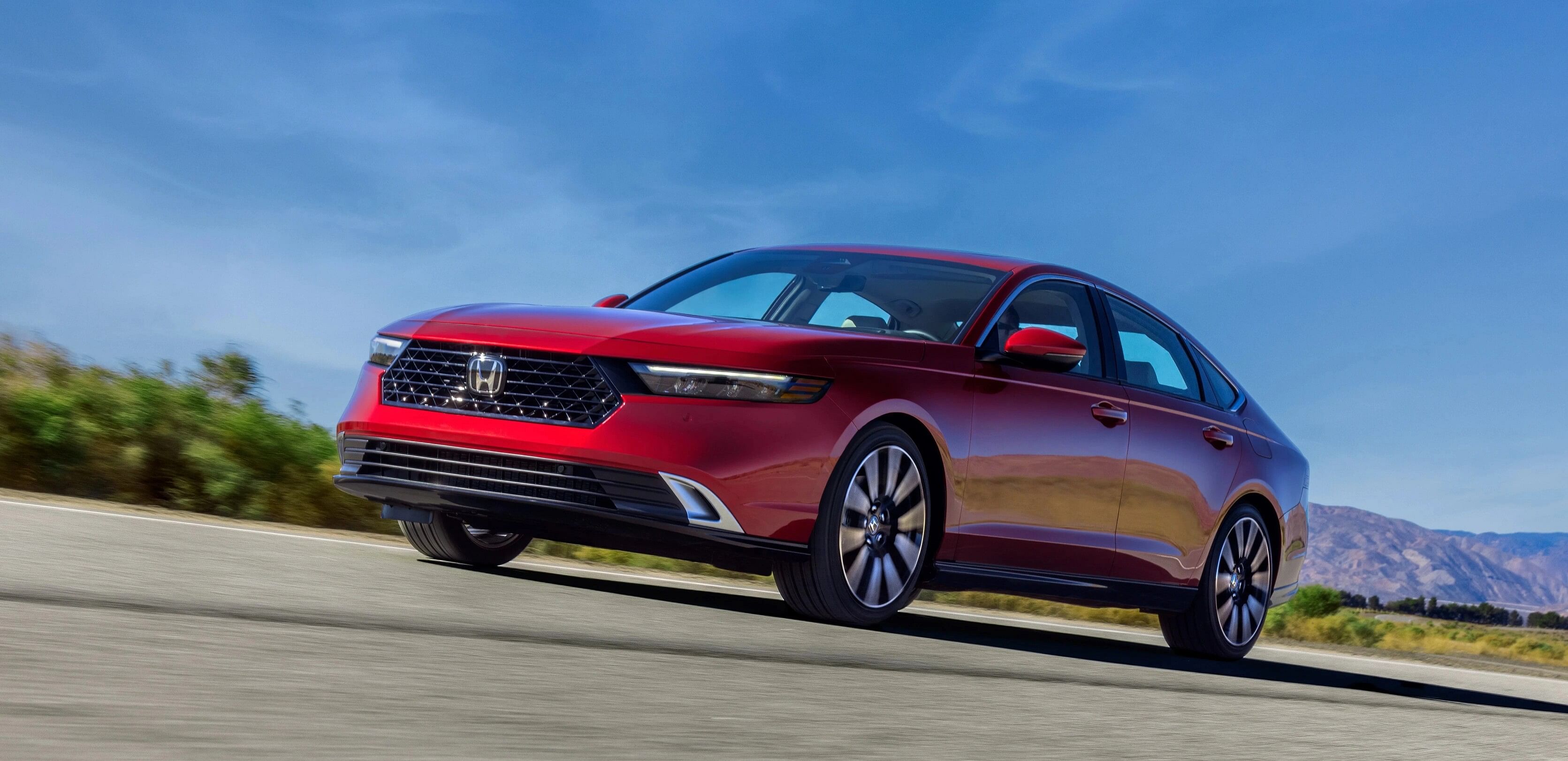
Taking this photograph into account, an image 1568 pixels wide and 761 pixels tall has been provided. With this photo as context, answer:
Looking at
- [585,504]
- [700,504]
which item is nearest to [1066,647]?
[700,504]

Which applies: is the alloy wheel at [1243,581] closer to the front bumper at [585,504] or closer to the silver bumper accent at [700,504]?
the front bumper at [585,504]

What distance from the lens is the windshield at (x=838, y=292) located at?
756 cm

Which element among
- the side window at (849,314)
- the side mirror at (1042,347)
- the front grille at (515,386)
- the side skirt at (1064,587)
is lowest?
the side skirt at (1064,587)

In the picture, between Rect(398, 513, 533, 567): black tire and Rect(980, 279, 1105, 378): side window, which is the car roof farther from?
Rect(398, 513, 533, 567): black tire

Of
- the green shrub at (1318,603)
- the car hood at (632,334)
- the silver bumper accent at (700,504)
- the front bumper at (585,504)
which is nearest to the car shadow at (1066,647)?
the front bumper at (585,504)

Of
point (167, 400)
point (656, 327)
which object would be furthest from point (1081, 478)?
point (167, 400)

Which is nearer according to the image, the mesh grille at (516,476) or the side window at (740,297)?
the mesh grille at (516,476)

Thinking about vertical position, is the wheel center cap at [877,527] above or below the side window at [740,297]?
below

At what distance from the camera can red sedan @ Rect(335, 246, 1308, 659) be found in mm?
6328

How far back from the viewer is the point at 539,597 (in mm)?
6527

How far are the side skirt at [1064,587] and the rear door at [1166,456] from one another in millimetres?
67

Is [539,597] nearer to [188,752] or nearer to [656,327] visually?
[656,327]

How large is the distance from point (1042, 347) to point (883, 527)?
43.5 inches

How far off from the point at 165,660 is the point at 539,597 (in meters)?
2.77
